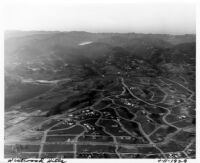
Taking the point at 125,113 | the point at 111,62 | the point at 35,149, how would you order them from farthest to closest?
1. the point at 111,62
2. the point at 125,113
3. the point at 35,149

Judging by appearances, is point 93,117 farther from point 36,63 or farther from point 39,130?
point 36,63

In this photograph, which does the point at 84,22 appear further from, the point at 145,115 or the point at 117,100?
the point at 145,115

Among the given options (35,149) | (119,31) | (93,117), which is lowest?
(35,149)

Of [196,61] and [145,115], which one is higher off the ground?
[196,61]

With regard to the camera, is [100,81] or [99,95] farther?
[100,81]

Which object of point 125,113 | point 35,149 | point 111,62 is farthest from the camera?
point 111,62

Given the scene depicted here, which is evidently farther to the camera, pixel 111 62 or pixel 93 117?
pixel 111 62

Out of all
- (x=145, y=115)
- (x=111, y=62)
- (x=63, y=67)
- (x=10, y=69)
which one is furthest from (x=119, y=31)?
(x=10, y=69)

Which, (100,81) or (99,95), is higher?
(100,81)
